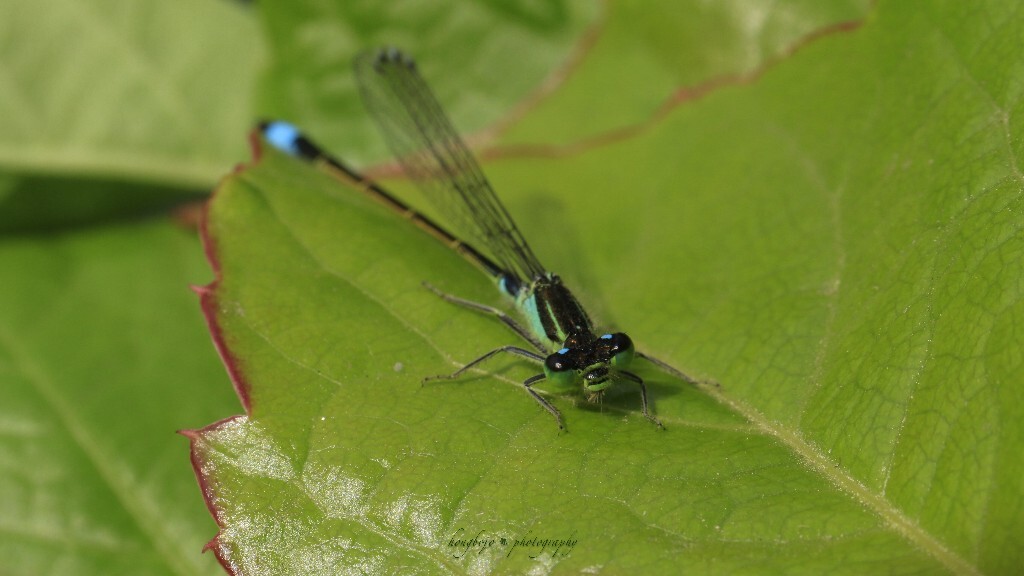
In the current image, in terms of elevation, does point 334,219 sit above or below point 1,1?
below

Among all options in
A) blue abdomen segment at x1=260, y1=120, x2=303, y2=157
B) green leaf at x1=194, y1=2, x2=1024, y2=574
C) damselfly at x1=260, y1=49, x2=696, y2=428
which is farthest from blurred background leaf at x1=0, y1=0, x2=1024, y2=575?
blue abdomen segment at x1=260, y1=120, x2=303, y2=157

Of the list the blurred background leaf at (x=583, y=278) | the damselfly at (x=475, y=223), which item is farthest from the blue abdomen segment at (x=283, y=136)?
the blurred background leaf at (x=583, y=278)

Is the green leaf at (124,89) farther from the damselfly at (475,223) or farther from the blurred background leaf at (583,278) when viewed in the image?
the damselfly at (475,223)

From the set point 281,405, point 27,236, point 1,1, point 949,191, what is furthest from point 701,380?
point 1,1

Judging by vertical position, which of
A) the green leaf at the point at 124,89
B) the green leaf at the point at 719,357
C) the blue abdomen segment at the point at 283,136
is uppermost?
the green leaf at the point at 124,89

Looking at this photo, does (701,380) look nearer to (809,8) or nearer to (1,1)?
(809,8)

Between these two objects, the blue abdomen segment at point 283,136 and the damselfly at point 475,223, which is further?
the blue abdomen segment at point 283,136

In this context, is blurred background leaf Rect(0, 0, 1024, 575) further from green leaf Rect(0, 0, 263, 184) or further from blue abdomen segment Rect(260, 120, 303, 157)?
blue abdomen segment Rect(260, 120, 303, 157)
